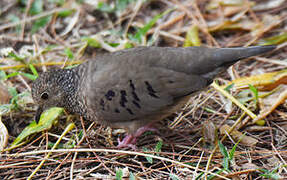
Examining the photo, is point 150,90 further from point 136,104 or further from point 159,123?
point 159,123

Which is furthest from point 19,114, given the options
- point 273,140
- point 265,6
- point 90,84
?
point 265,6

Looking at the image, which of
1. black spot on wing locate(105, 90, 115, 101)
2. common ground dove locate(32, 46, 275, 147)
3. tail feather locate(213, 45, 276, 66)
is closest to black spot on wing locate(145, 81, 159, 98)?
common ground dove locate(32, 46, 275, 147)

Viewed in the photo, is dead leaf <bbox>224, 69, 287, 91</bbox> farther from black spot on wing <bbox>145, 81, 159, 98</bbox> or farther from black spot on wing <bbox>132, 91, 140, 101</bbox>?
black spot on wing <bbox>132, 91, 140, 101</bbox>

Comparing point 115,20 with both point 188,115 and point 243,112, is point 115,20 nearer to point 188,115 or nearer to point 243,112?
point 188,115

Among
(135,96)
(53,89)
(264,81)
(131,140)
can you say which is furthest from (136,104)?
(264,81)

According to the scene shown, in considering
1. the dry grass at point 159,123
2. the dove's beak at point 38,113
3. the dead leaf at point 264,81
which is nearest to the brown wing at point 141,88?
the dry grass at point 159,123
